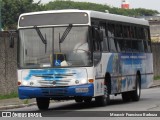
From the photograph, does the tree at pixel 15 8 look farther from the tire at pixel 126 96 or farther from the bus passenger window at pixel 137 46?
the tire at pixel 126 96

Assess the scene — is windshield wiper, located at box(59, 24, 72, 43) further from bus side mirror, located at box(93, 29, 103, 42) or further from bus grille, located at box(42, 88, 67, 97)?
bus grille, located at box(42, 88, 67, 97)

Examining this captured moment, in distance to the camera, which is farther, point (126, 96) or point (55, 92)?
point (126, 96)

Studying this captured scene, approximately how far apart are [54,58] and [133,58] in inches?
253

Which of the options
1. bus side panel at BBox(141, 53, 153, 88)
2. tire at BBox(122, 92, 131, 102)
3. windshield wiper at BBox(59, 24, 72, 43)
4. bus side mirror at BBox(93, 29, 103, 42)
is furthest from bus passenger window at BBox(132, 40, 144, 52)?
windshield wiper at BBox(59, 24, 72, 43)

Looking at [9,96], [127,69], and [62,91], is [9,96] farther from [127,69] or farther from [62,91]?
[62,91]

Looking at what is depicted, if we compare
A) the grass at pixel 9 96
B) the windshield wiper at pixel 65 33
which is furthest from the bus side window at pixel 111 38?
the grass at pixel 9 96

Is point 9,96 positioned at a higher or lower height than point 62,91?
lower

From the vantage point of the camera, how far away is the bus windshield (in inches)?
834

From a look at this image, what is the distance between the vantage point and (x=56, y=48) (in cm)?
2125

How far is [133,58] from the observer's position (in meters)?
26.9

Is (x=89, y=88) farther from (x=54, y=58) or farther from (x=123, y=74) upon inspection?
(x=123, y=74)

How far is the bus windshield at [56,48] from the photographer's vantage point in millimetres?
21172

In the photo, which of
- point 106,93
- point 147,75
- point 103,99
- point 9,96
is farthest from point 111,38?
point 9,96

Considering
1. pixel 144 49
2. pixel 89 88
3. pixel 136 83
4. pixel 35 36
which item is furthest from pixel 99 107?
pixel 144 49
